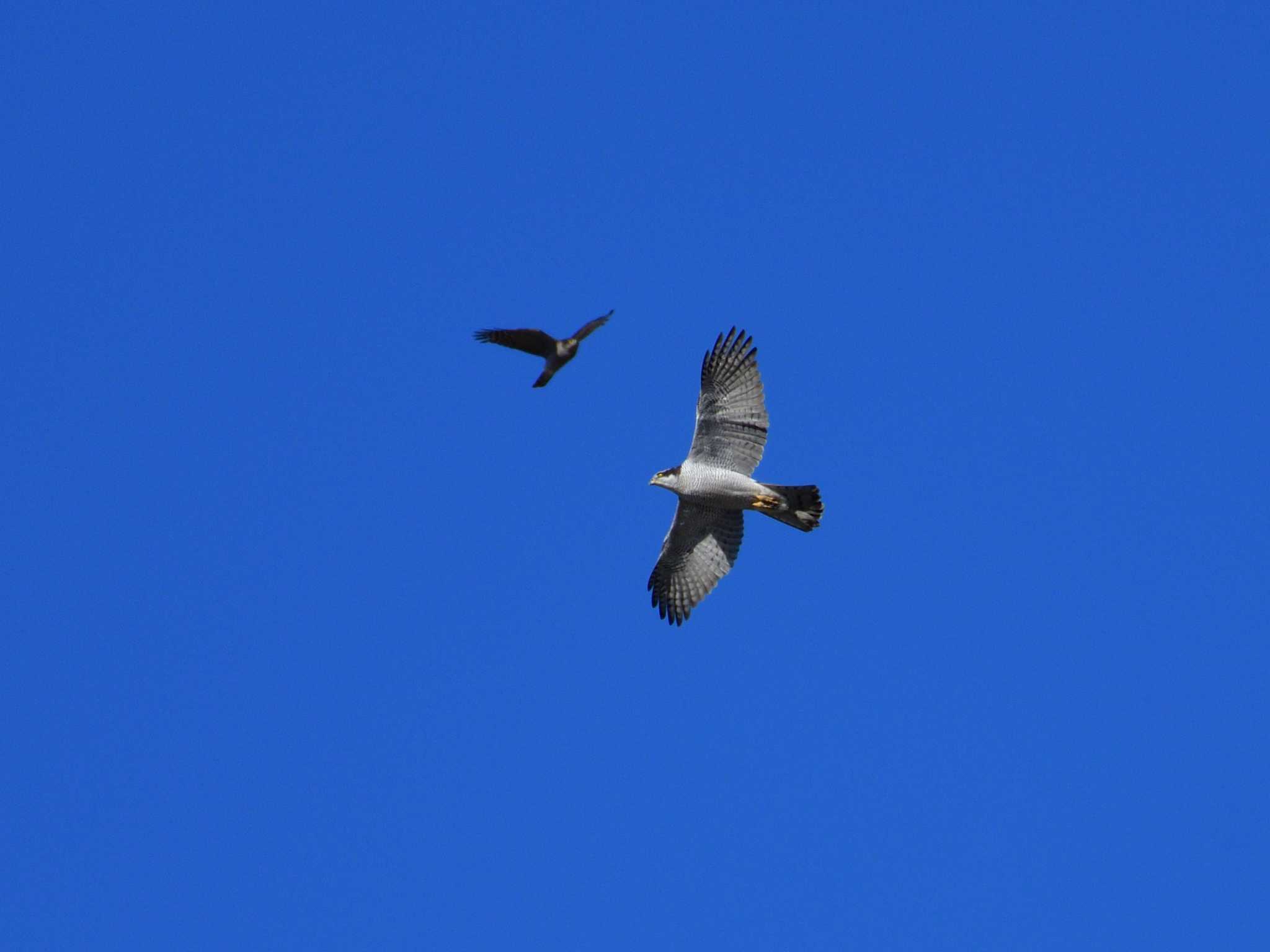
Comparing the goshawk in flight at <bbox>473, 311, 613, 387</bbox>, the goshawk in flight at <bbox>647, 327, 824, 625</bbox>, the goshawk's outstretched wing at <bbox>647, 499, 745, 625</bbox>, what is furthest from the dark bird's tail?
the goshawk in flight at <bbox>473, 311, 613, 387</bbox>

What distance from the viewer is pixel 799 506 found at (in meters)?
23.3

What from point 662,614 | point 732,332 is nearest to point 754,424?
point 732,332

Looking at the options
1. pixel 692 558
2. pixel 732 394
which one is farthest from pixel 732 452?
pixel 692 558

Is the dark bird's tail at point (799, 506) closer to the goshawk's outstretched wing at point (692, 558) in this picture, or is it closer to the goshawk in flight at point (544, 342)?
→ the goshawk's outstretched wing at point (692, 558)

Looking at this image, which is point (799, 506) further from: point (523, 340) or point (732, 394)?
point (523, 340)

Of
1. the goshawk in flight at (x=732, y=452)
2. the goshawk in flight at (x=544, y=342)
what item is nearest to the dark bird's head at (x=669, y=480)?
the goshawk in flight at (x=732, y=452)

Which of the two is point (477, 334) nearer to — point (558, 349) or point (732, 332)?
point (558, 349)

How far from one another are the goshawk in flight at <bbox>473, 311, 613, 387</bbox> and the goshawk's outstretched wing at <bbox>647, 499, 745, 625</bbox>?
446cm

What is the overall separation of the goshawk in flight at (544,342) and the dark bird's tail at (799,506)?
13.7 ft

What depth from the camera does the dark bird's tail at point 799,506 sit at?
23.2 meters

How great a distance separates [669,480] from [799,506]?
178 centimetres

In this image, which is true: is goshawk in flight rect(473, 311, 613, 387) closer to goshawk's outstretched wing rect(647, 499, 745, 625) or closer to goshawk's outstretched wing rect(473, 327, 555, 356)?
goshawk's outstretched wing rect(473, 327, 555, 356)

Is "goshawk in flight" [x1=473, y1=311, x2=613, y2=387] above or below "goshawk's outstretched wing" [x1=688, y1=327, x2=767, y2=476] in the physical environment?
below

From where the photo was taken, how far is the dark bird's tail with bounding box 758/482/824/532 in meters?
23.2
